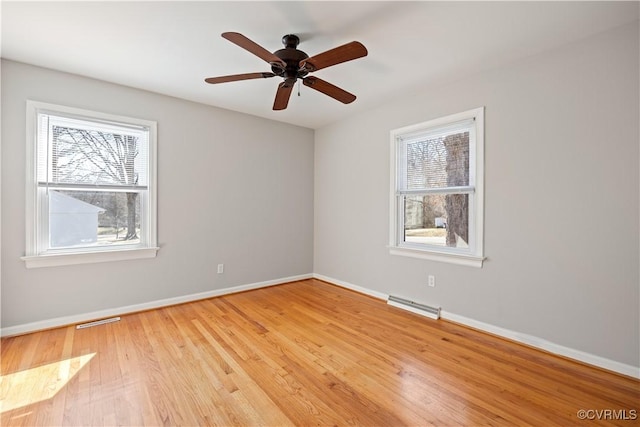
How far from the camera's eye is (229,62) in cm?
271

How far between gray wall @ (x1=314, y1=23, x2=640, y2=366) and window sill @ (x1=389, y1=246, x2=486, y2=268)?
7 cm

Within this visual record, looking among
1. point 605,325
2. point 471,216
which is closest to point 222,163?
point 471,216

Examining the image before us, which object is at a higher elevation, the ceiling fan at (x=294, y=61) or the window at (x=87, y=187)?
the ceiling fan at (x=294, y=61)

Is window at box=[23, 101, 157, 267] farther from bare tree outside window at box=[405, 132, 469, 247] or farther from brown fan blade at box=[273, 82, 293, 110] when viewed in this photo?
bare tree outside window at box=[405, 132, 469, 247]

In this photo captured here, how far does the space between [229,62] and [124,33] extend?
82 cm

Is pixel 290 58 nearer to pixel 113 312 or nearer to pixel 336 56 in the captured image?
pixel 336 56

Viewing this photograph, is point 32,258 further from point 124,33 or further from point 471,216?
point 471,216

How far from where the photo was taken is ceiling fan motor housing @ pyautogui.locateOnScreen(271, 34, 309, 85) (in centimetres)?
224

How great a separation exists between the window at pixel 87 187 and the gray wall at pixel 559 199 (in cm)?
335

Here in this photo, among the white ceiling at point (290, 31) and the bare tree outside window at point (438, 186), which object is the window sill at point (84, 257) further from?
the bare tree outside window at point (438, 186)

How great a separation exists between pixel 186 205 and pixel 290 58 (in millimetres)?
2349

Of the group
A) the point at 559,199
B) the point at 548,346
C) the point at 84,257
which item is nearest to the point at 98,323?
the point at 84,257

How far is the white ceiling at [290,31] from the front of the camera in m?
2.00

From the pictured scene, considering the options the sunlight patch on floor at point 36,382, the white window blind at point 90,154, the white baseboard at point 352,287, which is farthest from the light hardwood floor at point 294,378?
the white window blind at point 90,154
